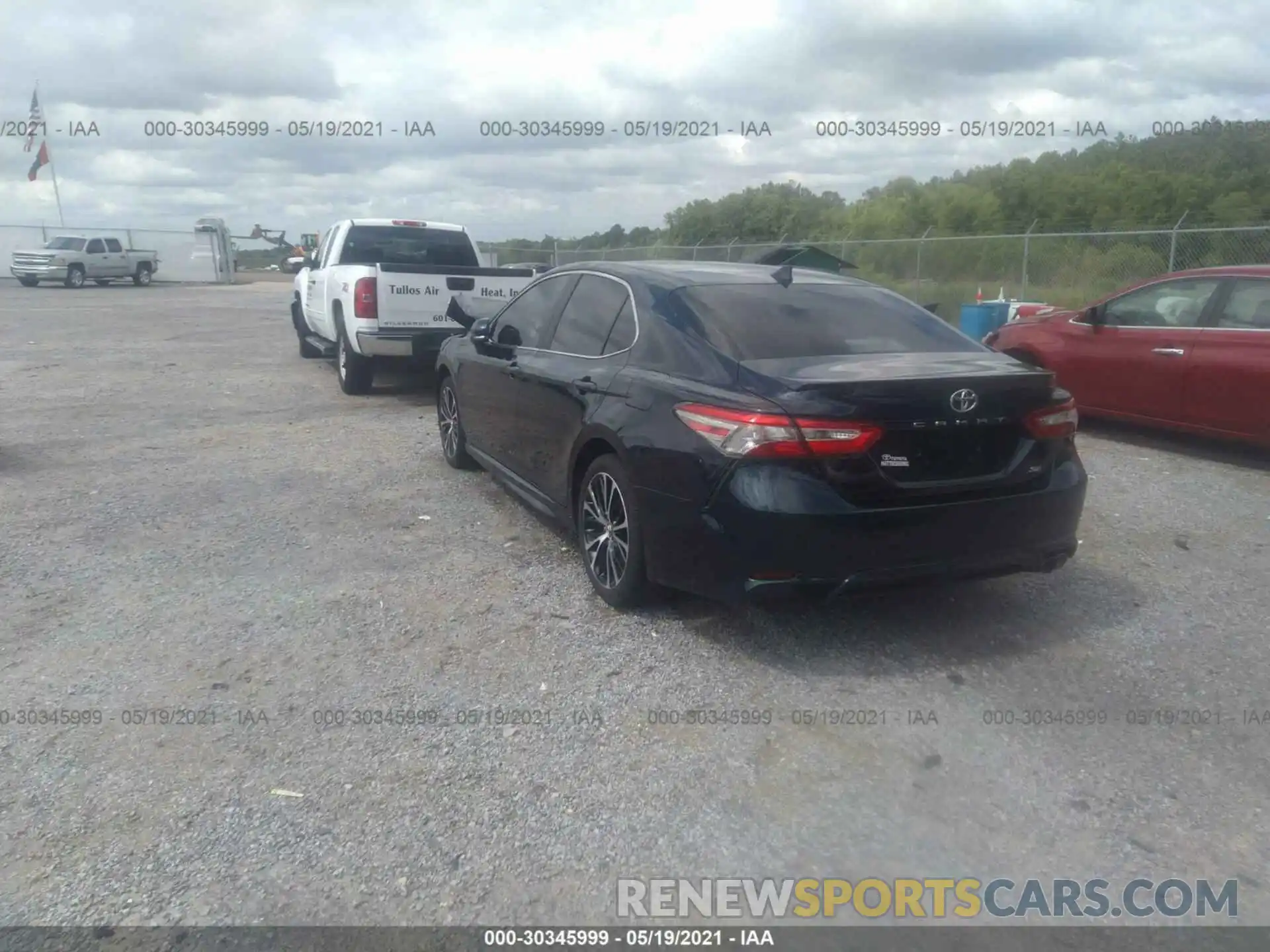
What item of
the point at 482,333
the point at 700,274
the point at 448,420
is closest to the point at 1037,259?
the point at 448,420

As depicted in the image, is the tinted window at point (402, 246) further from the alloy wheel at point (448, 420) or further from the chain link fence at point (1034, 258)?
the alloy wheel at point (448, 420)

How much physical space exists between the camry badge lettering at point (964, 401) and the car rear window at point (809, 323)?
0.62 meters

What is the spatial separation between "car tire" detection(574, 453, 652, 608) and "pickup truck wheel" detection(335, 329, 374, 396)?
6.46m

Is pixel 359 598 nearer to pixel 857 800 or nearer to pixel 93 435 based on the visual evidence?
pixel 857 800

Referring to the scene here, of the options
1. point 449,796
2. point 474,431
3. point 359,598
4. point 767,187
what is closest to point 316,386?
point 474,431

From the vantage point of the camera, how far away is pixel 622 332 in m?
5.07

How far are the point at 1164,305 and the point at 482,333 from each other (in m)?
5.44

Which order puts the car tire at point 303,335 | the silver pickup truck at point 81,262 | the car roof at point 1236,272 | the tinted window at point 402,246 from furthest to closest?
the silver pickup truck at point 81,262 < the car tire at point 303,335 < the tinted window at point 402,246 < the car roof at point 1236,272

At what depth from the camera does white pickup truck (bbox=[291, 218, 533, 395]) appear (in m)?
10.4

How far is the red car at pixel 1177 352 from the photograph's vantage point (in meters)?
7.39

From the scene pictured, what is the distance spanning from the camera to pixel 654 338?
4.77 meters

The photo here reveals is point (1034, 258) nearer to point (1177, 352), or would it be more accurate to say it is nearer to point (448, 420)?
point (1177, 352)

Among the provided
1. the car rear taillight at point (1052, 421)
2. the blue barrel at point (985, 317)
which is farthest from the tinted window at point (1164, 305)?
the blue barrel at point (985, 317)

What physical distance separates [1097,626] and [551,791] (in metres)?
2.70
